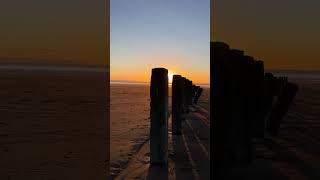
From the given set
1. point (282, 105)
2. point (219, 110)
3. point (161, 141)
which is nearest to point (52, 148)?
point (161, 141)

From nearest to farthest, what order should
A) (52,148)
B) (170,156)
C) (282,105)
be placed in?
(170,156) → (52,148) → (282,105)

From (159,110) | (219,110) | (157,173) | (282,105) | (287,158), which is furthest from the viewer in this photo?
(282,105)

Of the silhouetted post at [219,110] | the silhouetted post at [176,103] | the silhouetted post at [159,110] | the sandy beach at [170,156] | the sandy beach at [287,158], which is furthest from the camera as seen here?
the silhouetted post at [176,103]

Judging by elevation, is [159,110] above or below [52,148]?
above

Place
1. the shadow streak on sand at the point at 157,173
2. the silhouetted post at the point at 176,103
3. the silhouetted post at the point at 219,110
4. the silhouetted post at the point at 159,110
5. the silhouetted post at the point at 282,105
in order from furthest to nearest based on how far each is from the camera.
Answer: the silhouetted post at the point at 176,103
the silhouetted post at the point at 282,105
the silhouetted post at the point at 159,110
the shadow streak on sand at the point at 157,173
the silhouetted post at the point at 219,110

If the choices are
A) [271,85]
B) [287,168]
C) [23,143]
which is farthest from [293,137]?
[23,143]

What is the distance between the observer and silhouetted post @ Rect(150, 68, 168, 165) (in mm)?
5297

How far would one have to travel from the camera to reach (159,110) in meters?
5.39

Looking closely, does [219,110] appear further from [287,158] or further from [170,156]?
[170,156]

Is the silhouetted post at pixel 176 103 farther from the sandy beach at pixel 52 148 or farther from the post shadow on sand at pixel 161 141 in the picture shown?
the post shadow on sand at pixel 161 141

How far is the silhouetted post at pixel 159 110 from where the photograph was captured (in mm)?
5297

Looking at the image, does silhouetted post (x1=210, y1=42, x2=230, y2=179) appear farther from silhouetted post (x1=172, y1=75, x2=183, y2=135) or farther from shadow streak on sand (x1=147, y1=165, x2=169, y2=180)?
silhouetted post (x1=172, y1=75, x2=183, y2=135)

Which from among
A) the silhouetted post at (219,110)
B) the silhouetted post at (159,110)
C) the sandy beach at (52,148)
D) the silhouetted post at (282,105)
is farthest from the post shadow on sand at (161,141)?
the silhouetted post at (282,105)

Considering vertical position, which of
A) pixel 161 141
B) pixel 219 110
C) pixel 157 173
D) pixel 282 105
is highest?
pixel 219 110
